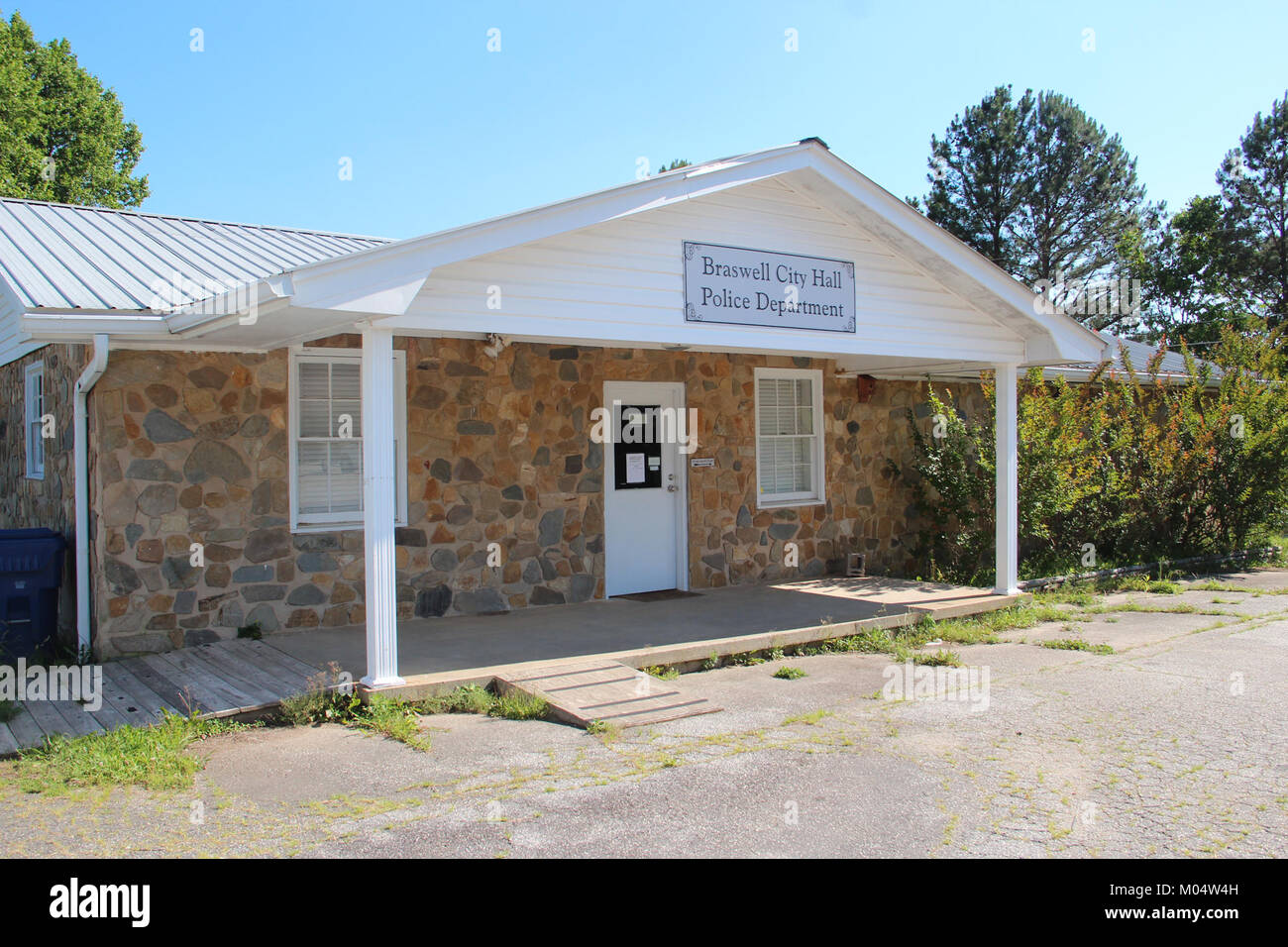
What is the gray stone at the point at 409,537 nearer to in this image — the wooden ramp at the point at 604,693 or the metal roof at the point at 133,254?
the wooden ramp at the point at 604,693

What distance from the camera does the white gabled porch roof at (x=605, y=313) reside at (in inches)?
231

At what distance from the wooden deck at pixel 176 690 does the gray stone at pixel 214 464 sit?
134 cm

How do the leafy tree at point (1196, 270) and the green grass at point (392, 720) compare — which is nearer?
the green grass at point (392, 720)

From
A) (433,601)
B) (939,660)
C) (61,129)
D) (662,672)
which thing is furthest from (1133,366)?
(61,129)

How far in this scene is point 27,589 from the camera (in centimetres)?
742

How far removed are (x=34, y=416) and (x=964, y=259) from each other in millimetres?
8796

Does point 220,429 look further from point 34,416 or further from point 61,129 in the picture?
point 61,129

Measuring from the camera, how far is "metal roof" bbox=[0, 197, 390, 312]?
23.3ft

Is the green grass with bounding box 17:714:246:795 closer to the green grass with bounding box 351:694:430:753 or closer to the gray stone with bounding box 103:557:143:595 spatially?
the green grass with bounding box 351:694:430:753

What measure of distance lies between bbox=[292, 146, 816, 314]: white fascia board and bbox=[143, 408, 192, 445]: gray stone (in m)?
2.69

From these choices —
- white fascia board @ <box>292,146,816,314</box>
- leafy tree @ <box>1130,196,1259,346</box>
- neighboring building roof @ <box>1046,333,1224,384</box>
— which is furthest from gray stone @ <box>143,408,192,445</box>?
leafy tree @ <box>1130,196,1259,346</box>

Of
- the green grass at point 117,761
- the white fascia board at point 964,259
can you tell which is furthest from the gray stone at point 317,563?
the white fascia board at point 964,259

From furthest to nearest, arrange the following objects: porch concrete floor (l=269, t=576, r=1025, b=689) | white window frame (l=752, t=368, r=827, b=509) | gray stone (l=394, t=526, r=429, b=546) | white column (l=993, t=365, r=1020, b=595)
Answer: white window frame (l=752, t=368, r=827, b=509) → white column (l=993, t=365, r=1020, b=595) → gray stone (l=394, t=526, r=429, b=546) → porch concrete floor (l=269, t=576, r=1025, b=689)

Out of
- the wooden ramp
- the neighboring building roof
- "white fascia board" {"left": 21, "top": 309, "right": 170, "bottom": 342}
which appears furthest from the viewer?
the neighboring building roof
